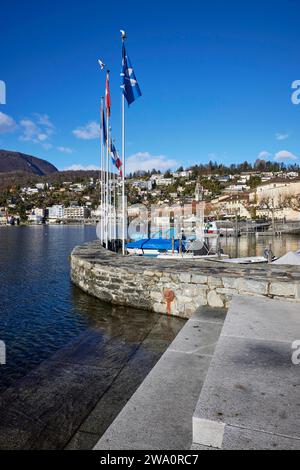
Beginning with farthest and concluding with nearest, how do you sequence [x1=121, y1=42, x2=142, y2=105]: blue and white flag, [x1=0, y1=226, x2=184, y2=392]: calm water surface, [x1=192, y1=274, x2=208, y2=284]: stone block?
[x1=121, y1=42, x2=142, y2=105]: blue and white flag, [x1=192, y1=274, x2=208, y2=284]: stone block, [x1=0, y1=226, x2=184, y2=392]: calm water surface

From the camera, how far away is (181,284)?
870cm

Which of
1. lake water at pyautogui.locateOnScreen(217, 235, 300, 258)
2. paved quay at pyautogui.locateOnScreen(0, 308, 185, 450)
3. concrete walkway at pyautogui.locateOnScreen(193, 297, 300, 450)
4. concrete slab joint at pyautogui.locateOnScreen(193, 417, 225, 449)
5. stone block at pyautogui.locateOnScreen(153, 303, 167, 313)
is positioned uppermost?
concrete walkway at pyautogui.locateOnScreen(193, 297, 300, 450)

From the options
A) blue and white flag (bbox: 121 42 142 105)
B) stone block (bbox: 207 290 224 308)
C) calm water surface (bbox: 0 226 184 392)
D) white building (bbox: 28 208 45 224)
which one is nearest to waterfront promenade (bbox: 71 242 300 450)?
stone block (bbox: 207 290 224 308)

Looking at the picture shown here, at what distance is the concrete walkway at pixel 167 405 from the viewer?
9.93 ft

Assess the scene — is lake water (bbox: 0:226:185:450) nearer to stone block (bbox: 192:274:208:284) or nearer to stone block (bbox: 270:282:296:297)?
stone block (bbox: 192:274:208:284)

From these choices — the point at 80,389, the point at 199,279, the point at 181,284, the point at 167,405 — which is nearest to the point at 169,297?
the point at 181,284

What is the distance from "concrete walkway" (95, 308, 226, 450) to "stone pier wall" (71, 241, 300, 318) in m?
2.48

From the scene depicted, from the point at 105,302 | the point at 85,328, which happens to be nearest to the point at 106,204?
the point at 105,302

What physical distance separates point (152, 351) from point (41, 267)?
53.2ft

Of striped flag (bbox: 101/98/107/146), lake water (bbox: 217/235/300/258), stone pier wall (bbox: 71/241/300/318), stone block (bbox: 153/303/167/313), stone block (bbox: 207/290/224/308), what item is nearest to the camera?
stone pier wall (bbox: 71/241/300/318)

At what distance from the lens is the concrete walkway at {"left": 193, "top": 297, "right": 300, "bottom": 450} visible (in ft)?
8.27

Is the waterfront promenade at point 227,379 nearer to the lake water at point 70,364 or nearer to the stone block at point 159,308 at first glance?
the lake water at point 70,364

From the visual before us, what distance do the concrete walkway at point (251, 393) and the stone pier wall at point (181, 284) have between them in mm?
2534
